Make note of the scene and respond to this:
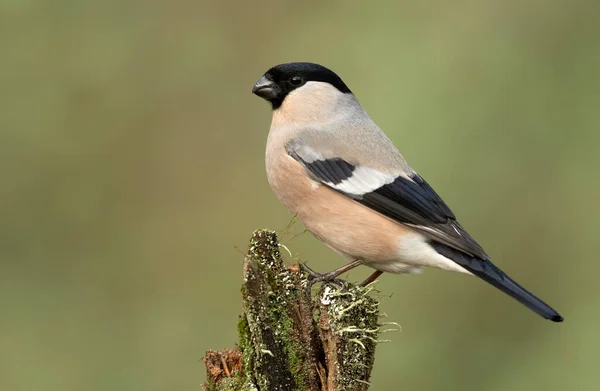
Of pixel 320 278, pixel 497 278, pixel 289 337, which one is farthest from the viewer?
pixel 497 278

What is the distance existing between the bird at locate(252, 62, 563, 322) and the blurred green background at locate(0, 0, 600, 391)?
158 cm

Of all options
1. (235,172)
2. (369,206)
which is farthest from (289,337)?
(235,172)

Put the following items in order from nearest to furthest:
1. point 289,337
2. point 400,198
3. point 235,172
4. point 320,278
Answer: point 289,337 < point 320,278 < point 400,198 < point 235,172

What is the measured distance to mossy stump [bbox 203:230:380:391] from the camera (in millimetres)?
3234

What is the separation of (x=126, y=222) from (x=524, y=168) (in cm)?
292

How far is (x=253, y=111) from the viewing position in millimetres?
6930

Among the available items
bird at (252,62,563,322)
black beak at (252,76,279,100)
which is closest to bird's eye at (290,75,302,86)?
black beak at (252,76,279,100)

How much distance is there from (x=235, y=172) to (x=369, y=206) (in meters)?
2.53

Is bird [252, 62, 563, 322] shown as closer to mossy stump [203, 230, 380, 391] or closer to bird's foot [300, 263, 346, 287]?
bird's foot [300, 263, 346, 287]

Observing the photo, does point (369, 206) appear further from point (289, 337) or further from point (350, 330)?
point (289, 337)

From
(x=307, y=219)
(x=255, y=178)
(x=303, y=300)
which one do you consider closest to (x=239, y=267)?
(x=255, y=178)

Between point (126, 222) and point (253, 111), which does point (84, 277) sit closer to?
point (126, 222)

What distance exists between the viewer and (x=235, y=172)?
22.2ft

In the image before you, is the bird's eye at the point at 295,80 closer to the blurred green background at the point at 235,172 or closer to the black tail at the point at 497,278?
the black tail at the point at 497,278
